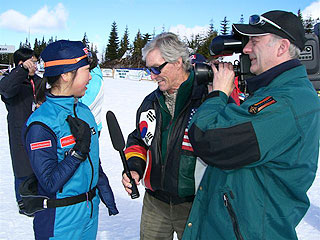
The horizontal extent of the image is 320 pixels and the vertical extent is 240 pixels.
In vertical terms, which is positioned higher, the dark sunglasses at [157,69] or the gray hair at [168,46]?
the gray hair at [168,46]

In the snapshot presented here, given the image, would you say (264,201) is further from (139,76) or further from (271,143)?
(139,76)

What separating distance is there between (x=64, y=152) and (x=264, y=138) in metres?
1.23

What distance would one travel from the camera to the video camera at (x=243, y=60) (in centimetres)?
159

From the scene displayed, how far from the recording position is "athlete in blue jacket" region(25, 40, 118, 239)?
1.78 metres

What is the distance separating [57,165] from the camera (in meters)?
1.82

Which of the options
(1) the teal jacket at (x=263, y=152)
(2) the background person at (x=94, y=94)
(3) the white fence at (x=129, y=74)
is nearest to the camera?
(1) the teal jacket at (x=263, y=152)

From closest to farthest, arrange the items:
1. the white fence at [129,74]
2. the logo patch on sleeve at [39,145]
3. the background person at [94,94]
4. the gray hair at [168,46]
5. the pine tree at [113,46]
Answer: the logo patch on sleeve at [39,145] < the gray hair at [168,46] < the background person at [94,94] < the white fence at [129,74] < the pine tree at [113,46]

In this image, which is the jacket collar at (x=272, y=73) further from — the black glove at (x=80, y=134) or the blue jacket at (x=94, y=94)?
the blue jacket at (x=94, y=94)

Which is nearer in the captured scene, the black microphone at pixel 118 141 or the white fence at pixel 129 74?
the black microphone at pixel 118 141

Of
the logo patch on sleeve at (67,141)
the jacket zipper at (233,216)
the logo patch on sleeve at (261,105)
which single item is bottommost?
the jacket zipper at (233,216)

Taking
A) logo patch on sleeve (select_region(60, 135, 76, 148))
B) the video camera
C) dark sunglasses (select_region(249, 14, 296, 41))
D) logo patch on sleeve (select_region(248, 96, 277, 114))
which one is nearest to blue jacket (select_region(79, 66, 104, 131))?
logo patch on sleeve (select_region(60, 135, 76, 148))

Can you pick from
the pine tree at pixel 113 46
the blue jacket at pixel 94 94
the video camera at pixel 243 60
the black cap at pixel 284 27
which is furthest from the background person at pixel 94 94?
the pine tree at pixel 113 46

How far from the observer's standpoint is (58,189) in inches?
71.5

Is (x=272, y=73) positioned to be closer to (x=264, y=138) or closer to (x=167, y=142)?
(x=264, y=138)
